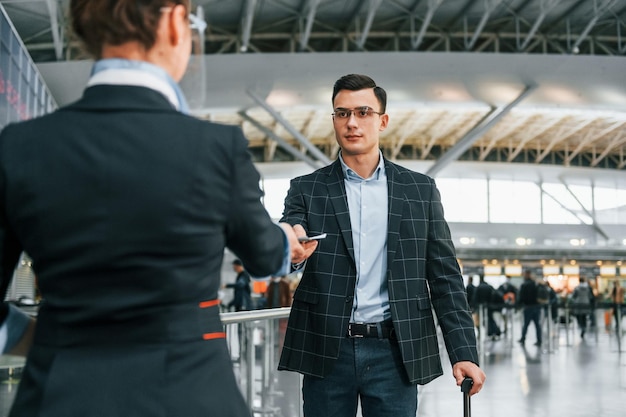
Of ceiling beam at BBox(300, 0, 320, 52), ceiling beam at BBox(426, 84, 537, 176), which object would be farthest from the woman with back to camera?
ceiling beam at BBox(426, 84, 537, 176)

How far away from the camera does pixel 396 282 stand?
116 inches

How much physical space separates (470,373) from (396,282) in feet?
1.42

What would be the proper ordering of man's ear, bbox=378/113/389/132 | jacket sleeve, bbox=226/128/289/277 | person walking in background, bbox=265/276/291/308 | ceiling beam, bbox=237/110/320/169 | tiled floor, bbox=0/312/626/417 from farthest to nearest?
ceiling beam, bbox=237/110/320/169 < person walking in background, bbox=265/276/291/308 < tiled floor, bbox=0/312/626/417 < man's ear, bbox=378/113/389/132 < jacket sleeve, bbox=226/128/289/277

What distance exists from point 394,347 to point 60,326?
1.74m

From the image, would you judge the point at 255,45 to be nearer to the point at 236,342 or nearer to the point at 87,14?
the point at 236,342

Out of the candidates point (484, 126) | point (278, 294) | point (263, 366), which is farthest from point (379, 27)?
point (263, 366)

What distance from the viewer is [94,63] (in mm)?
1564

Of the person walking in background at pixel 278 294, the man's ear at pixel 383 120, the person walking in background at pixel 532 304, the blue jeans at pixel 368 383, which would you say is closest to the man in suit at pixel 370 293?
the blue jeans at pixel 368 383

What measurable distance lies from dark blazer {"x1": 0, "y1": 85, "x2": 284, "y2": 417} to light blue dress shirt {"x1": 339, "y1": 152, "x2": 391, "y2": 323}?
5.13 feet

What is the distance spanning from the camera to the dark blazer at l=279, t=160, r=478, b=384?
2.95 m

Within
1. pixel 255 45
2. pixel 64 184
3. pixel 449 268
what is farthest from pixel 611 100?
pixel 64 184

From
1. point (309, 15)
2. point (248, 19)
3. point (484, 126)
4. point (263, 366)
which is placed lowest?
point (263, 366)

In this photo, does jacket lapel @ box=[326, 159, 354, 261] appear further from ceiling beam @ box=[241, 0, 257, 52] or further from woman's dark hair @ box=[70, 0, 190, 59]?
ceiling beam @ box=[241, 0, 257, 52]

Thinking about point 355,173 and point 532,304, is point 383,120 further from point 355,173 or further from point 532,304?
point 532,304
